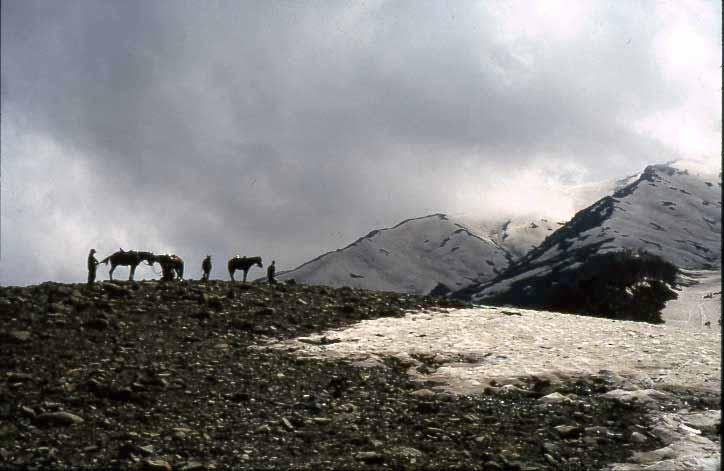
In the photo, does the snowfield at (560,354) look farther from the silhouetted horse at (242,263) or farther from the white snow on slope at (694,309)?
the white snow on slope at (694,309)

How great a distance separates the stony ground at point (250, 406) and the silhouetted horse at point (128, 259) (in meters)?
7.34

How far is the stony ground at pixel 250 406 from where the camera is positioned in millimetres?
13312

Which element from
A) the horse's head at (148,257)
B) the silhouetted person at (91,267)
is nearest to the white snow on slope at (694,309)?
the horse's head at (148,257)

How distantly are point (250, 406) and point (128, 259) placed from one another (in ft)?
59.6

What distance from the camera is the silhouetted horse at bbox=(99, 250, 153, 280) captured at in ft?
102

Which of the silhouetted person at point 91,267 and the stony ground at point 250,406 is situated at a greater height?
the silhouetted person at point 91,267

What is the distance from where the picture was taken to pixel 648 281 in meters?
186

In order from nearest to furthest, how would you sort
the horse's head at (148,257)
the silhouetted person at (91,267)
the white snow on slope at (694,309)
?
the silhouetted person at (91,267) → the horse's head at (148,257) → the white snow on slope at (694,309)

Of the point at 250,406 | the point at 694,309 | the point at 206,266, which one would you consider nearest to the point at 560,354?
the point at 250,406

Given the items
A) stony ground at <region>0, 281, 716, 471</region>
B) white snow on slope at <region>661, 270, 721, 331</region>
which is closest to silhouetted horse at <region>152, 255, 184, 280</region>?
stony ground at <region>0, 281, 716, 471</region>

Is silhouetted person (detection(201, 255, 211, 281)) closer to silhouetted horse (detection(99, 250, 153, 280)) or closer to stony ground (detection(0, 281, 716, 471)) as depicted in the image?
silhouetted horse (detection(99, 250, 153, 280))

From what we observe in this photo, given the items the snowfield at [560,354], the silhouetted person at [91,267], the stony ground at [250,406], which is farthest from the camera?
the silhouetted person at [91,267]

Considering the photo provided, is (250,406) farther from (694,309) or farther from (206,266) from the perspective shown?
(694,309)

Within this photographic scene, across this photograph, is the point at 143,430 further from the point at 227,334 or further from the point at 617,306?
the point at 617,306
